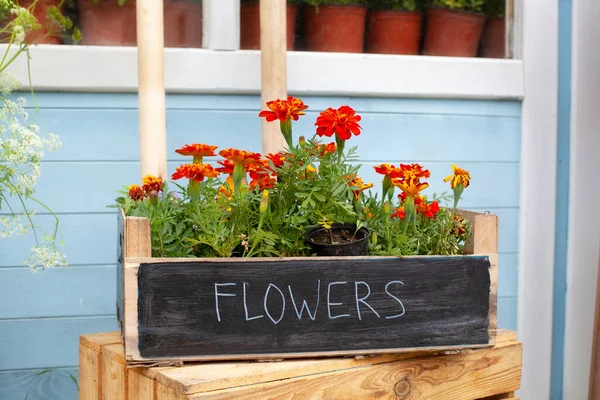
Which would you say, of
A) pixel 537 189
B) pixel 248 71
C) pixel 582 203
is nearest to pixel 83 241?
pixel 248 71

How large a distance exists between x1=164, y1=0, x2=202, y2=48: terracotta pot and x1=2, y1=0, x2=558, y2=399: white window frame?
0.11 ft

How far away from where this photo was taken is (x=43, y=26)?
2.11 metres

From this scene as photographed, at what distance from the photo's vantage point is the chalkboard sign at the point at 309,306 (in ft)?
4.39

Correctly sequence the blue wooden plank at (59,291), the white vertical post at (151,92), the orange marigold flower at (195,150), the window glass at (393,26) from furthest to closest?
the window glass at (393,26) → the blue wooden plank at (59,291) → the white vertical post at (151,92) → the orange marigold flower at (195,150)

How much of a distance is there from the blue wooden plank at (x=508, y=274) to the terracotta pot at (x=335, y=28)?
0.80 m

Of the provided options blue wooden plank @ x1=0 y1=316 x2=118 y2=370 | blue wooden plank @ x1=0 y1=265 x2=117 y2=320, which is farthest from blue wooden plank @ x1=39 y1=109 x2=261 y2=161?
blue wooden plank @ x1=0 y1=316 x2=118 y2=370

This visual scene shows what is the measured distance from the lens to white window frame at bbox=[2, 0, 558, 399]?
2115 mm

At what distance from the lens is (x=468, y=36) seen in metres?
2.46

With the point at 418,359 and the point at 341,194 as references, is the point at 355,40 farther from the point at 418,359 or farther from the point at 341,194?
the point at 418,359

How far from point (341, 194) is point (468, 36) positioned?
1.20 meters

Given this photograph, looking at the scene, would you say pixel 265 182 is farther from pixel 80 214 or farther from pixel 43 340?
pixel 43 340

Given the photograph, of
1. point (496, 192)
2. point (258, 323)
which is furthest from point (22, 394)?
point (496, 192)

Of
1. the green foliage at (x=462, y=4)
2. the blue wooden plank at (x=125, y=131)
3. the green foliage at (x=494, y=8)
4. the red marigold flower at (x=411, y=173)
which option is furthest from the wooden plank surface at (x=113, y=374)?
the green foliage at (x=494, y=8)

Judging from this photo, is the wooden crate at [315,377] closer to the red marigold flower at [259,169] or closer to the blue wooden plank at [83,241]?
the red marigold flower at [259,169]
